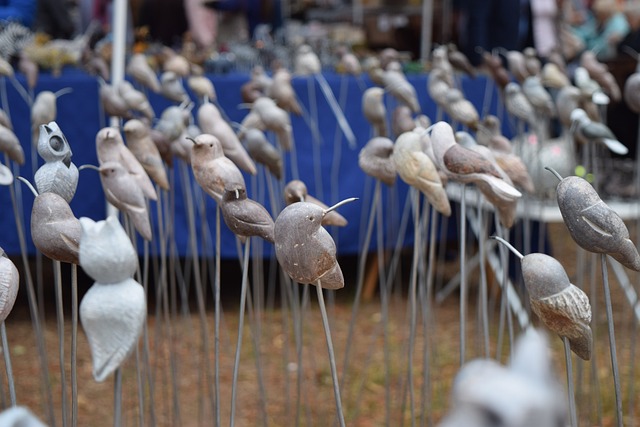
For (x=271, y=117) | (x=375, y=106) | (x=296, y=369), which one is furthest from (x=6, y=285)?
(x=296, y=369)

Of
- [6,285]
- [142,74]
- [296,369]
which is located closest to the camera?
[6,285]

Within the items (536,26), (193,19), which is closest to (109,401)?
(193,19)

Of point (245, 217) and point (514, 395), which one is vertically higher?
point (514, 395)

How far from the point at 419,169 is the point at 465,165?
96 mm

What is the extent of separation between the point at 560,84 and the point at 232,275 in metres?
1.69

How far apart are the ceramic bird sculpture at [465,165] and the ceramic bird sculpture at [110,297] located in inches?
23.0

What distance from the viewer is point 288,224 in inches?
41.1

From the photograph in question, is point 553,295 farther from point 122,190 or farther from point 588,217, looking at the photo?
point 122,190

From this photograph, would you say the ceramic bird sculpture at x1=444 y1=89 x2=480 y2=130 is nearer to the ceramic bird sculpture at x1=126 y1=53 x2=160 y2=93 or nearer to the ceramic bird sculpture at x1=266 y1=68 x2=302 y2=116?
the ceramic bird sculpture at x1=266 y1=68 x2=302 y2=116

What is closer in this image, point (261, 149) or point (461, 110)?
point (261, 149)

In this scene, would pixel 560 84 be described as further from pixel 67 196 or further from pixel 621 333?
pixel 67 196

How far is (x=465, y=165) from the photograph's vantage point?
128 centimetres

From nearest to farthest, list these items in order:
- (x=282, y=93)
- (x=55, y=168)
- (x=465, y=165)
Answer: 1. (x=55, y=168)
2. (x=465, y=165)
3. (x=282, y=93)

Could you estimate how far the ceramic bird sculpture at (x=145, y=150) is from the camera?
1537mm
